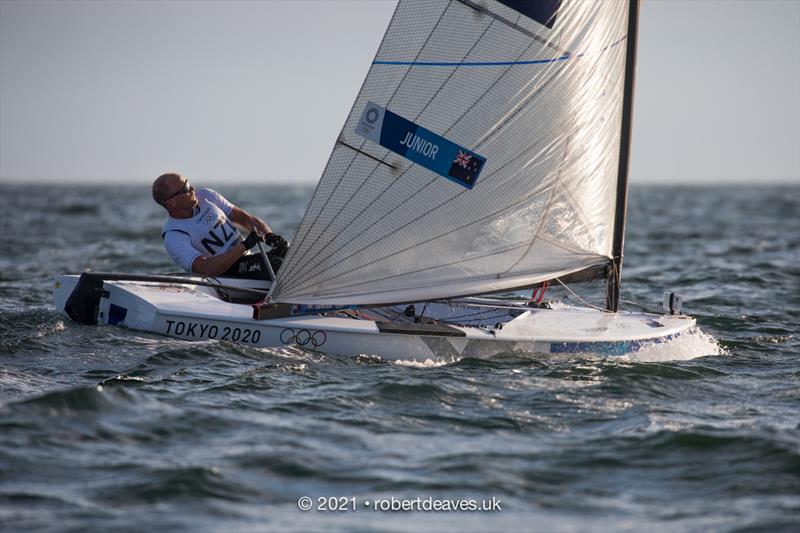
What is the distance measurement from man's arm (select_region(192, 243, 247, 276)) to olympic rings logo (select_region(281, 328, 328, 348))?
1.13 metres

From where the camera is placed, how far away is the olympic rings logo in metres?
7.88

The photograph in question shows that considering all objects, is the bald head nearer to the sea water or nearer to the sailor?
the sailor

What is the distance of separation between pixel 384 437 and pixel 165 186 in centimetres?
381

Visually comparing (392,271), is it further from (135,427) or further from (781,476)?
(781,476)

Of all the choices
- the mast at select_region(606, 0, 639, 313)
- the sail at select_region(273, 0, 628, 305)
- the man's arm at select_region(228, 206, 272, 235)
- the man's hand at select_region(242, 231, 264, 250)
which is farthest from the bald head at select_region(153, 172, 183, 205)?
the mast at select_region(606, 0, 639, 313)

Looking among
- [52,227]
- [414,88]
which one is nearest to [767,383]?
[414,88]

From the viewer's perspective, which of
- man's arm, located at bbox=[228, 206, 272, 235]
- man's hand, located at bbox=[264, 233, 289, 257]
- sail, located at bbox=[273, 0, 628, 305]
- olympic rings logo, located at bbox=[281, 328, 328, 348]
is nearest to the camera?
sail, located at bbox=[273, 0, 628, 305]

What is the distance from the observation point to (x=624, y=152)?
8.73m

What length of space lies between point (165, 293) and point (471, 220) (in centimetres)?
269

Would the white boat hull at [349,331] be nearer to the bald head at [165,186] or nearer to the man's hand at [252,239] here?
the man's hand at [252,239]

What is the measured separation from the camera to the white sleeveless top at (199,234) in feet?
29.1
